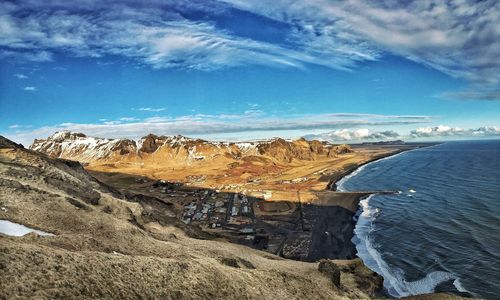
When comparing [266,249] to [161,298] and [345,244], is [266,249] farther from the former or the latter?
[161,298]

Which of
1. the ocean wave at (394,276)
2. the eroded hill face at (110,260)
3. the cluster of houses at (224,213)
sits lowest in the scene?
the ocean wave at (394,276)

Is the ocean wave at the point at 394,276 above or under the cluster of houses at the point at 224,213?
under

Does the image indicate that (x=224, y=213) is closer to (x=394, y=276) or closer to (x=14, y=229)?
(x=394, y=276)

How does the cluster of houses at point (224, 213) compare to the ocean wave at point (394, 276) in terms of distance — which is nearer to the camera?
the ocean wave at point (394, 276)

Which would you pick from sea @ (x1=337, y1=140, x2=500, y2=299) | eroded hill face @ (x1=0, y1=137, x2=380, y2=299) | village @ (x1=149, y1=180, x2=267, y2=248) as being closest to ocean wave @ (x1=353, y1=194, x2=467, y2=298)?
sea @ (x1=337, y1=140, x2=500, y2=299)

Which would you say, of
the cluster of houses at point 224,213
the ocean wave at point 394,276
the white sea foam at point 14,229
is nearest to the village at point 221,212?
the cluster of houses at point 224,213

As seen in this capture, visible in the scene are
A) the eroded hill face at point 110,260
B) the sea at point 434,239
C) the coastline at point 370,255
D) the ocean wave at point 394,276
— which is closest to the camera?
the eroded hill face at point 110,260

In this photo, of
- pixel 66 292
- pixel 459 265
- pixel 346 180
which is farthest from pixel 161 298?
pixel 346 180

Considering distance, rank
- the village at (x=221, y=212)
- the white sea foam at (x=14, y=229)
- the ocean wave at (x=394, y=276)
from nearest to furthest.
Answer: the white sea foam at (x=14, y=229) → the ocean wave at (x=394, y=276) → the village at (x=221, y=212)

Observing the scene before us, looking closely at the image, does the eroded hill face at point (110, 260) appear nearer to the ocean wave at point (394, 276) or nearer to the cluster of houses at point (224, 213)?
the ocean wave at point (394, 276)
